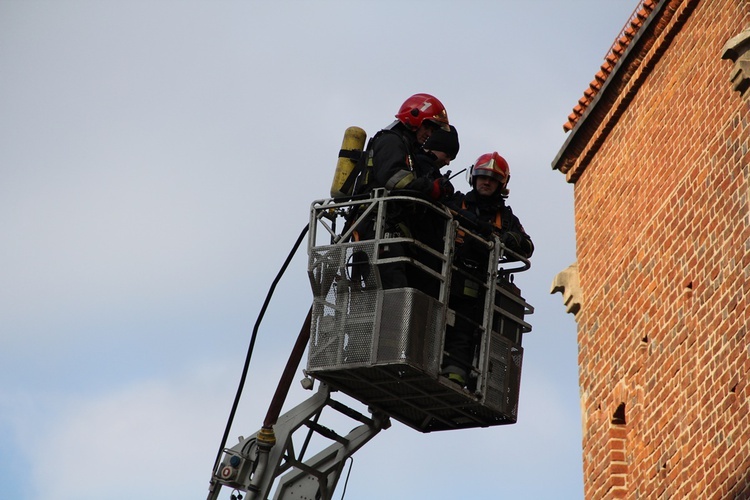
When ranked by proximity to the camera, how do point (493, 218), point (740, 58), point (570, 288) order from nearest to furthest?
point (740, 58) → point (493, 218) → point (570, 288)

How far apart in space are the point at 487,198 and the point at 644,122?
1.50 meters

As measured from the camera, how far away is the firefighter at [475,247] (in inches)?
460

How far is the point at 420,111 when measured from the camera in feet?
40.7

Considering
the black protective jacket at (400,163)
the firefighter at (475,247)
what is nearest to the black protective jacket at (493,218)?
the firefighter at (475,247)

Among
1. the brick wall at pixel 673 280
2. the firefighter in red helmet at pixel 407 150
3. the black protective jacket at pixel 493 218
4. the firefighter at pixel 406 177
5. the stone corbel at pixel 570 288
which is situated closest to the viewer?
the brick wall at pixel 673 280

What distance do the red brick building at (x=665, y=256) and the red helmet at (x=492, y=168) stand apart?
1.09 meters

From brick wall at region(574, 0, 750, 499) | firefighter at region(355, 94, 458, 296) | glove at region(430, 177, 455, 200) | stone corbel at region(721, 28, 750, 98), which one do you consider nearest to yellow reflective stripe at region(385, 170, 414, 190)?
firefighter at region(355, 94, 458, 296)

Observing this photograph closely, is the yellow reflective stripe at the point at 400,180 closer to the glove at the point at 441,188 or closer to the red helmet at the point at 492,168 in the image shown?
the glove at the point at 441,188

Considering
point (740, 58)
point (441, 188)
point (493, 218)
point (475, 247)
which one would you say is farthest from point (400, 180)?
point (740, 58)

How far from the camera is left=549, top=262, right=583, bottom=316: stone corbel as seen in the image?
13664mm

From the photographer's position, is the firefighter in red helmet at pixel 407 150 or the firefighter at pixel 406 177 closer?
the firefighter at pixel 406 177

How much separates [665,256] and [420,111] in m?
2.25

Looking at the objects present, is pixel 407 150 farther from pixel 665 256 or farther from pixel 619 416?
pixel 619 416

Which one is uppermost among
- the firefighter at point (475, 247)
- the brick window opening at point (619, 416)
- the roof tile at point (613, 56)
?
the roof tile at point (613, 56)
